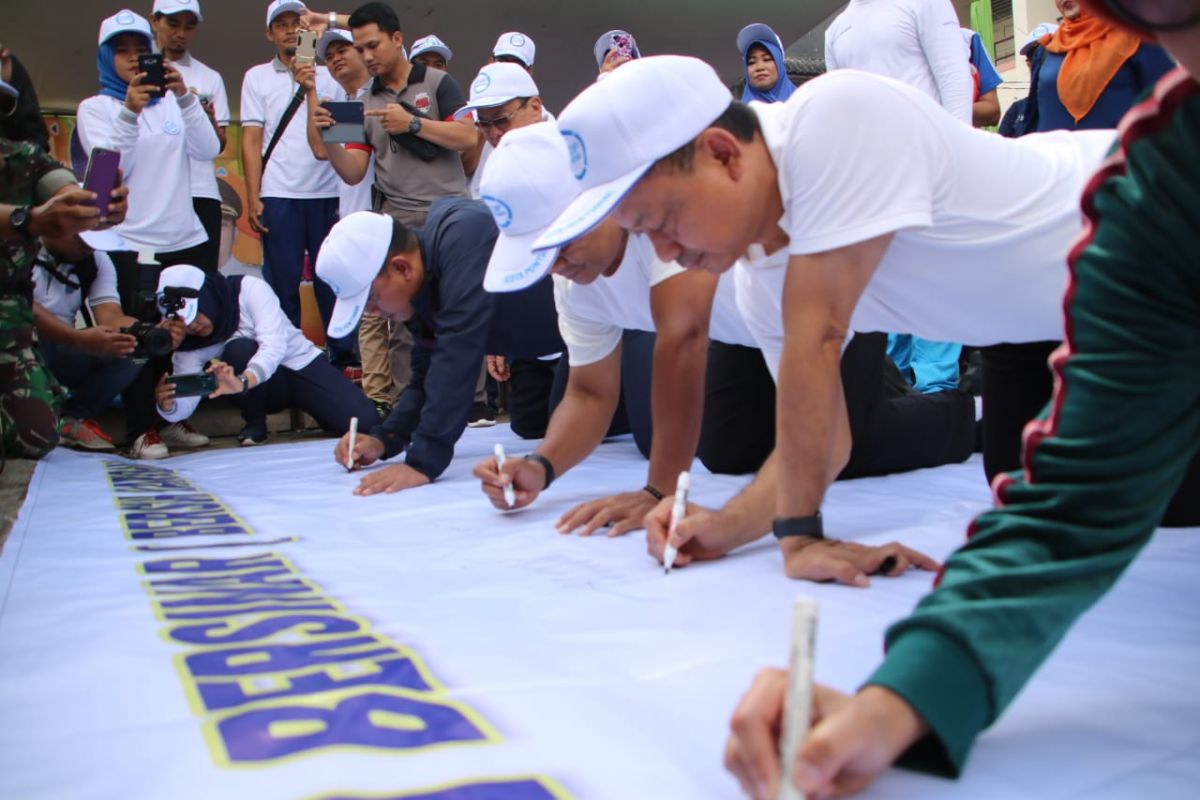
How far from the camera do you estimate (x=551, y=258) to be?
168 centimetres

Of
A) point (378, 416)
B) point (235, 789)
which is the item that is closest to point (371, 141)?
point (378, 416)

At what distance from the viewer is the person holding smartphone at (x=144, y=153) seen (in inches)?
136

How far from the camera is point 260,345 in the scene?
12.0 feet

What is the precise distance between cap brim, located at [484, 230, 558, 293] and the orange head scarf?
1587 mm

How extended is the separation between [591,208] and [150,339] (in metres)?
2.57

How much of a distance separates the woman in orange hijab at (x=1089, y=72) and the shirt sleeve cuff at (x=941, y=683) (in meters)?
2.29

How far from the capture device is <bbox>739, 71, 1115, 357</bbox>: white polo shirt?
122cm

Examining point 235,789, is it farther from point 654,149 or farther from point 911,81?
point 911,81

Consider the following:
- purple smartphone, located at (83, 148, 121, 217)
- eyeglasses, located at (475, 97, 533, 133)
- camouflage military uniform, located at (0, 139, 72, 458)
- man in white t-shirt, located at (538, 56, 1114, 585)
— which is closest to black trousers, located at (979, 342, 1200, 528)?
man in white t-shirt, located at (538, 56, 1114, 585)

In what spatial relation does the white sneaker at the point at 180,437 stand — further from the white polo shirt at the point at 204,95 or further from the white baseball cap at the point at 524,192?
the white baseball cap at the point at 524,192

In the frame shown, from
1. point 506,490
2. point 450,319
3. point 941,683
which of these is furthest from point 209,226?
point 941,683

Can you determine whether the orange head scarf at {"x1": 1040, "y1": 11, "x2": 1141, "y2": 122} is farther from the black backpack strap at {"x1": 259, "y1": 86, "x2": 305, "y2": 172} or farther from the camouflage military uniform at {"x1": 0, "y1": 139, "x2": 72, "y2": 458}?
the camouflage military uniform at {"x1": 0, "y1": 139, "x2": 72, "y2": 458}

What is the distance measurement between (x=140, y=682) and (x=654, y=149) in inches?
31.3

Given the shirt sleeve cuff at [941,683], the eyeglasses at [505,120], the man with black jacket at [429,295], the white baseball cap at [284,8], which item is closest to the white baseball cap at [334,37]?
the white baseball cap at [284,8]
